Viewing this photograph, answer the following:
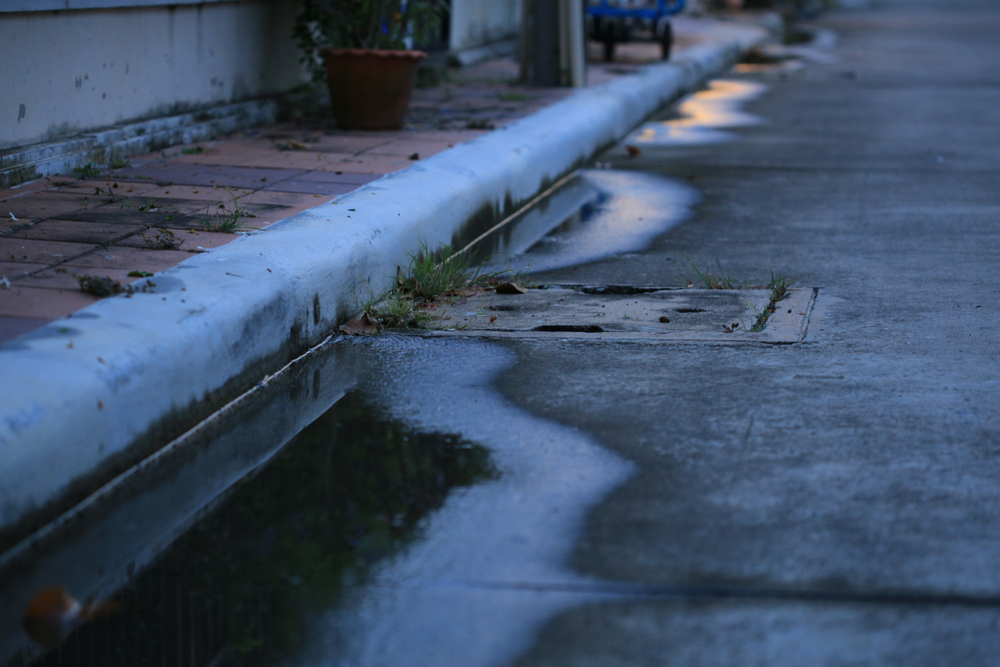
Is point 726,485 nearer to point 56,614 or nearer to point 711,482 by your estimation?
point 711,482

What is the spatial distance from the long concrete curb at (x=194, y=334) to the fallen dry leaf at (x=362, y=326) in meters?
0.04

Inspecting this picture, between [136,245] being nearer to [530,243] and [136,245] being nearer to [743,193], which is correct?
[530,243]

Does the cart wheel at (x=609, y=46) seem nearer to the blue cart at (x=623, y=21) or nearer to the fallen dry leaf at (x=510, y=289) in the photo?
the blue cart at (x=623, y=21)

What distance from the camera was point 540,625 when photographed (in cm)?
204

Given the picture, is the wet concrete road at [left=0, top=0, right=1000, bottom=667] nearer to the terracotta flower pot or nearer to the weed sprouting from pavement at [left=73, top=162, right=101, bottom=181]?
the weed sprouting from pavement at [left=73, top=162, right=101, bottom=181]

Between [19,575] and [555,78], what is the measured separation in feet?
27.0

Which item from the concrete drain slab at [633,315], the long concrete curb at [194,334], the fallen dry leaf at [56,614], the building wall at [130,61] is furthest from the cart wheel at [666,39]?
the fallen dry leaf at [56,614]

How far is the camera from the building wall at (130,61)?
16.4 feet

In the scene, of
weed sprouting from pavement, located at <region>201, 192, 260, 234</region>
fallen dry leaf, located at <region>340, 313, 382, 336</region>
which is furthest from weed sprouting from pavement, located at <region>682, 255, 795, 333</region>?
weed sprouting from pavement, located at <region>201, 192, 260, 234</region>

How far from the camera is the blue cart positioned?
12.5 m

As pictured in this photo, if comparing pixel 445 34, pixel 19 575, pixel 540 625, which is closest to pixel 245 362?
pixel 19 575

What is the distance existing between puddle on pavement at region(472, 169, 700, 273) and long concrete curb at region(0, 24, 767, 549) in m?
0.23

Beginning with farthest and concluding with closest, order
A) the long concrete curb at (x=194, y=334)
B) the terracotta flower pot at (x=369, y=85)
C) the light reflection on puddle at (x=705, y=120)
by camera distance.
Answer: the light reflection on puddle at (x=705, y=120) → the terracotta flower pot at (x=369, y=85) → the long concrete curb at (x=194, y=334)

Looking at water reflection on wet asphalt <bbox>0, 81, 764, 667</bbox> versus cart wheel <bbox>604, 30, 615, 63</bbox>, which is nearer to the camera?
water reflection on wet asphalt <bbox>0, 81, 764, 667</bbox>
